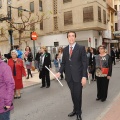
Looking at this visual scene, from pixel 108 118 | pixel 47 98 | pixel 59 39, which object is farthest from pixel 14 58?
pixel 59 39

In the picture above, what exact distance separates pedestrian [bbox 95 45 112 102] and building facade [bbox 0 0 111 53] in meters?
20.9

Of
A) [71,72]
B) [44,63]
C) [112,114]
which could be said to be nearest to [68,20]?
[44,63]

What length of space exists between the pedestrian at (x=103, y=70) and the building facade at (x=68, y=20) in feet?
68.5

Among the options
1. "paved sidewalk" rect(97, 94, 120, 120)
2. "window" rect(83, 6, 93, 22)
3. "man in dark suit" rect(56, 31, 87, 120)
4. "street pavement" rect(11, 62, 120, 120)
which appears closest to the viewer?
"man in dark suit" rect(56, 31, 87, 120)

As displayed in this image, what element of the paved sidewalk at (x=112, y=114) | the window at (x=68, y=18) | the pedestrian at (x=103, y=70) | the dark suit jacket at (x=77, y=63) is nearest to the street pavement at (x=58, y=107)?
the paved sidewalk at (x=112, y=114)

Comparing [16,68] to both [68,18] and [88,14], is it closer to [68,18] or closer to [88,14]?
[88,14]

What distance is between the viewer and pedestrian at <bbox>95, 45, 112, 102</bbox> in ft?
23.4

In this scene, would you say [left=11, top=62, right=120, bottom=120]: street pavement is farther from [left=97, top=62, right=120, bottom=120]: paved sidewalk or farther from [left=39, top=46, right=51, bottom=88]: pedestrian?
[left=39, top=46, right=51, bottom=88]: pedestrian

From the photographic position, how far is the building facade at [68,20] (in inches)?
1179

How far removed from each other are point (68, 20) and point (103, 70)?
25386 millimetres

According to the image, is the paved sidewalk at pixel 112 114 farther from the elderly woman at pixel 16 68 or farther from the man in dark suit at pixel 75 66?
the elderly woman at pixel 16 68

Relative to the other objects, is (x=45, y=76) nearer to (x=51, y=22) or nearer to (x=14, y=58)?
(x=14, y=58)

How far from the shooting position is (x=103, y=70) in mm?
7133

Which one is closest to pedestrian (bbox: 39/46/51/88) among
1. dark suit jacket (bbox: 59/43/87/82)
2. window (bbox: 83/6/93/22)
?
dark suit jacket (bbox: 59/43/87/82)
